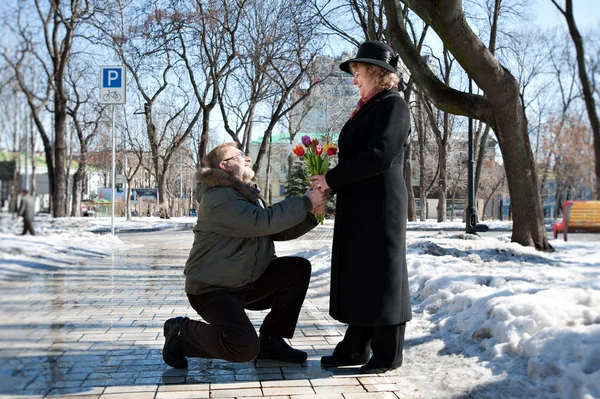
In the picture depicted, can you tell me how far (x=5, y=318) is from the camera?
4719mm

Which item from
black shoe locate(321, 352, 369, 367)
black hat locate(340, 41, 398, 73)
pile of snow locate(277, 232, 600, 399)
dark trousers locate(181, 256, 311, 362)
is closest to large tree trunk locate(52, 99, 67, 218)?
dark trousers locate(181, 256, 311, 362)

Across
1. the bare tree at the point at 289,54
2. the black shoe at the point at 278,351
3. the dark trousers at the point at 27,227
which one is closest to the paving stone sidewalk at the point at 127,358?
the black shoe at the point at 278,351

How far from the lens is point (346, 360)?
11.9 ft

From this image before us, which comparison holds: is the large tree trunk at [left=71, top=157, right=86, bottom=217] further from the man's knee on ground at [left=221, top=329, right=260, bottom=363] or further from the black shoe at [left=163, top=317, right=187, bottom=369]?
the man's knee on ground at [left=221, top=329, right=260, bottom=363]

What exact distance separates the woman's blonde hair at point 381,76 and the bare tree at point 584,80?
12.9 feet

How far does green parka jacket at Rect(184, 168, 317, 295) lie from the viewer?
3346 millimetres

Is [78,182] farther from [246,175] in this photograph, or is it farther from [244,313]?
[244,313]

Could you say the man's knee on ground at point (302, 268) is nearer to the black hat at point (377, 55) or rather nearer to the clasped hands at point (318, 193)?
the clasped hands at point (318, 193)

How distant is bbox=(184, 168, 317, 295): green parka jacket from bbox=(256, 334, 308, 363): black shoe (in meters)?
0.51

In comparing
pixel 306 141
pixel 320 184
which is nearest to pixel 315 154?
pixel 306 141

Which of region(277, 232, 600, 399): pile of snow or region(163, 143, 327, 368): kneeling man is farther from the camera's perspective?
region(163, 143, 327, 368): kneeling man

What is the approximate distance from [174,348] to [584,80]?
25.4 ft

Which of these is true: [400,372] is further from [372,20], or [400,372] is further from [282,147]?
[282,147]

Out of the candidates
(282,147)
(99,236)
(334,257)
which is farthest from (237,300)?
(282,147)
